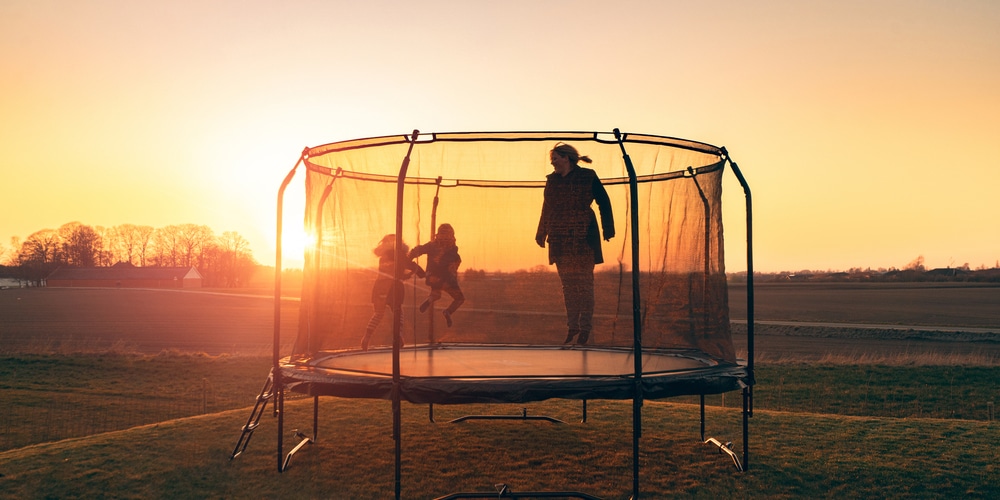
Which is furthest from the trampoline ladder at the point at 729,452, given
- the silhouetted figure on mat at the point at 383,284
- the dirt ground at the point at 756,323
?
the dirt ground at the point at 756,323

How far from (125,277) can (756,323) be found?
245ft

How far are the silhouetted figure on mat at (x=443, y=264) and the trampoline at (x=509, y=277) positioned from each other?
5 centimetres

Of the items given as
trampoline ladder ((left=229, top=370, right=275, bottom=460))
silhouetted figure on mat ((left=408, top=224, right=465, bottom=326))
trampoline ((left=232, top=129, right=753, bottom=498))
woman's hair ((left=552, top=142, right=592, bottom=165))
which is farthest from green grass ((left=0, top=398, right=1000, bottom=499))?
woman's hair ((left=552, top=142, right=592, bottom=165))

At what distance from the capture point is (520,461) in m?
5.27

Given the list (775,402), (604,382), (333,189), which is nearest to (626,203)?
(604,382)

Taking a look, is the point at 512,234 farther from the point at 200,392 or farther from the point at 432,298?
the point at 200,392

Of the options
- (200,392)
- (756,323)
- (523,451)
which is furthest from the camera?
(756,323)

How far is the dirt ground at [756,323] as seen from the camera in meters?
24.0

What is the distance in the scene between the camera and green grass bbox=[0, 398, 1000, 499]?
4586mm

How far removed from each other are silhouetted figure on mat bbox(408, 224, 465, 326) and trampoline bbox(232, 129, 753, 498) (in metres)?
0.05

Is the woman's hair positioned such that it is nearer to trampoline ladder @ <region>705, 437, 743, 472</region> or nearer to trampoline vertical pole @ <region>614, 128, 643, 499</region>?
trampoline vertical pole @ <region>614, 128, 643, 499</region>

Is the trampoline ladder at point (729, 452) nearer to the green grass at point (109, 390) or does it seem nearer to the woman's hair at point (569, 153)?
the woman's hair at point (569, 153)

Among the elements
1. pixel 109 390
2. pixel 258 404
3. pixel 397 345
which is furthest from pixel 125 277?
pixel 397 345

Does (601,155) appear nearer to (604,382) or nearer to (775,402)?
(604,382)
